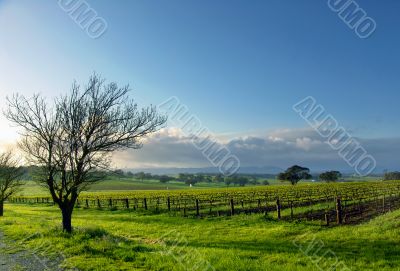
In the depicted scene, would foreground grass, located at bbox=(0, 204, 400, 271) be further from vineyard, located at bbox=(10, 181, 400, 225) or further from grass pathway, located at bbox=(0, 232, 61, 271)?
vineyard, located at bbox=(10, 181, 400, 225)

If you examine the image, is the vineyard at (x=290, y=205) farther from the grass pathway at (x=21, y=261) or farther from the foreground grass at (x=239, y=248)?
the grass pathway at (x=21, y=261)

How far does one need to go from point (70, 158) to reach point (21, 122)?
12.1 ft

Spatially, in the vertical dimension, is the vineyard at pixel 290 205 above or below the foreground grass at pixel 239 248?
below

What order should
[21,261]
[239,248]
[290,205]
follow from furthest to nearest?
[290,205]
[239,248]
[21,261]

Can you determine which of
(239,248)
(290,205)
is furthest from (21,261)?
(290,205)

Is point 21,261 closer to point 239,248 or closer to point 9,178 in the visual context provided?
point 239,248

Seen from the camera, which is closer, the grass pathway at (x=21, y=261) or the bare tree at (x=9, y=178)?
the grass pathway at (x=21, y=261)

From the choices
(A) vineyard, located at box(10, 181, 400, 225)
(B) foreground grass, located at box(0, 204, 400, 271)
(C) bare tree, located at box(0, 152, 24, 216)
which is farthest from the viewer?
(C) bare tree, located at box(0, 152, 24, 216)

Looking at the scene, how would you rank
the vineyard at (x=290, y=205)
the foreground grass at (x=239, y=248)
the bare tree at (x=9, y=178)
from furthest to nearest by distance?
the bare tree at (x=9, y=178)
the vineyard at (x=290, y=205)
the foreground grass at (x=239, y=248)

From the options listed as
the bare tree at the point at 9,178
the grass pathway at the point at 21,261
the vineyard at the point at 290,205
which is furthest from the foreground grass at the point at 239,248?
the bare tree at the point at 9,178

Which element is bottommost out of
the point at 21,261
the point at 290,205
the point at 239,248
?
the point at 290,205

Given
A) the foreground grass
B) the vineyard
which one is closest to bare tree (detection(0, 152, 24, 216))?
the vineyard

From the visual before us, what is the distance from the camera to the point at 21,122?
21.7 metres

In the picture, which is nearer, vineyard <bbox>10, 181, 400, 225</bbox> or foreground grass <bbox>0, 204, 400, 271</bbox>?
foreground grass <bbox>0, 204, 400, 271</bbox>
